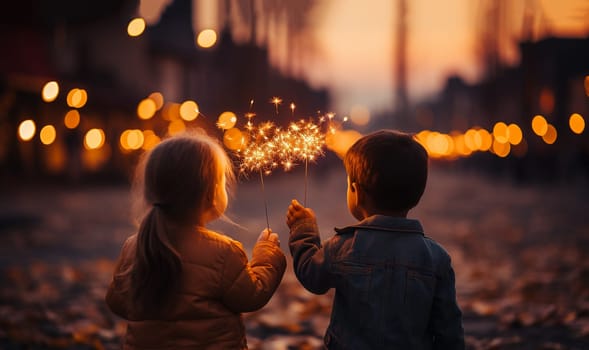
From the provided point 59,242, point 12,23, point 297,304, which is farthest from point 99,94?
point 297,304

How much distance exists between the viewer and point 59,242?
8.88 meters

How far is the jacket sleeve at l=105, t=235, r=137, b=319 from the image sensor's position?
2299mm

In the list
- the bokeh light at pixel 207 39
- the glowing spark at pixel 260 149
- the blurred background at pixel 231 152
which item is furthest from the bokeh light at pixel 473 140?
the glowing spark at pixel 260 149

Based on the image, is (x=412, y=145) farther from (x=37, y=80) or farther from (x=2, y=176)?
(x=2, y=176)

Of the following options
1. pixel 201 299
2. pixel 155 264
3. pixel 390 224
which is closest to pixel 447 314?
pixel 390 224

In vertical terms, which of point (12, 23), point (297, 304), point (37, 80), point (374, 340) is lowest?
point (297, 304)

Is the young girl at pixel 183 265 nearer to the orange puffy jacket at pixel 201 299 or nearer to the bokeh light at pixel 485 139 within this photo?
the orange puffy jacket at pixel 201 299

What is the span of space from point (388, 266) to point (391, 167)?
364 millimetres

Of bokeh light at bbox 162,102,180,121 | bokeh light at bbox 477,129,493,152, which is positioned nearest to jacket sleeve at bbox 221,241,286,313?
bokeh light at bbox 162,102,180,121

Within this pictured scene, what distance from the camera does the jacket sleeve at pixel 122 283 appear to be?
2.30 m

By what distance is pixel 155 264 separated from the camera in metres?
2.15

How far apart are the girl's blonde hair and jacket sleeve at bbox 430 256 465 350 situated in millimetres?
925

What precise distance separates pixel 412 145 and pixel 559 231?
8.68m

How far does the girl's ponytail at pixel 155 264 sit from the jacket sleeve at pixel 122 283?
0.10 m
